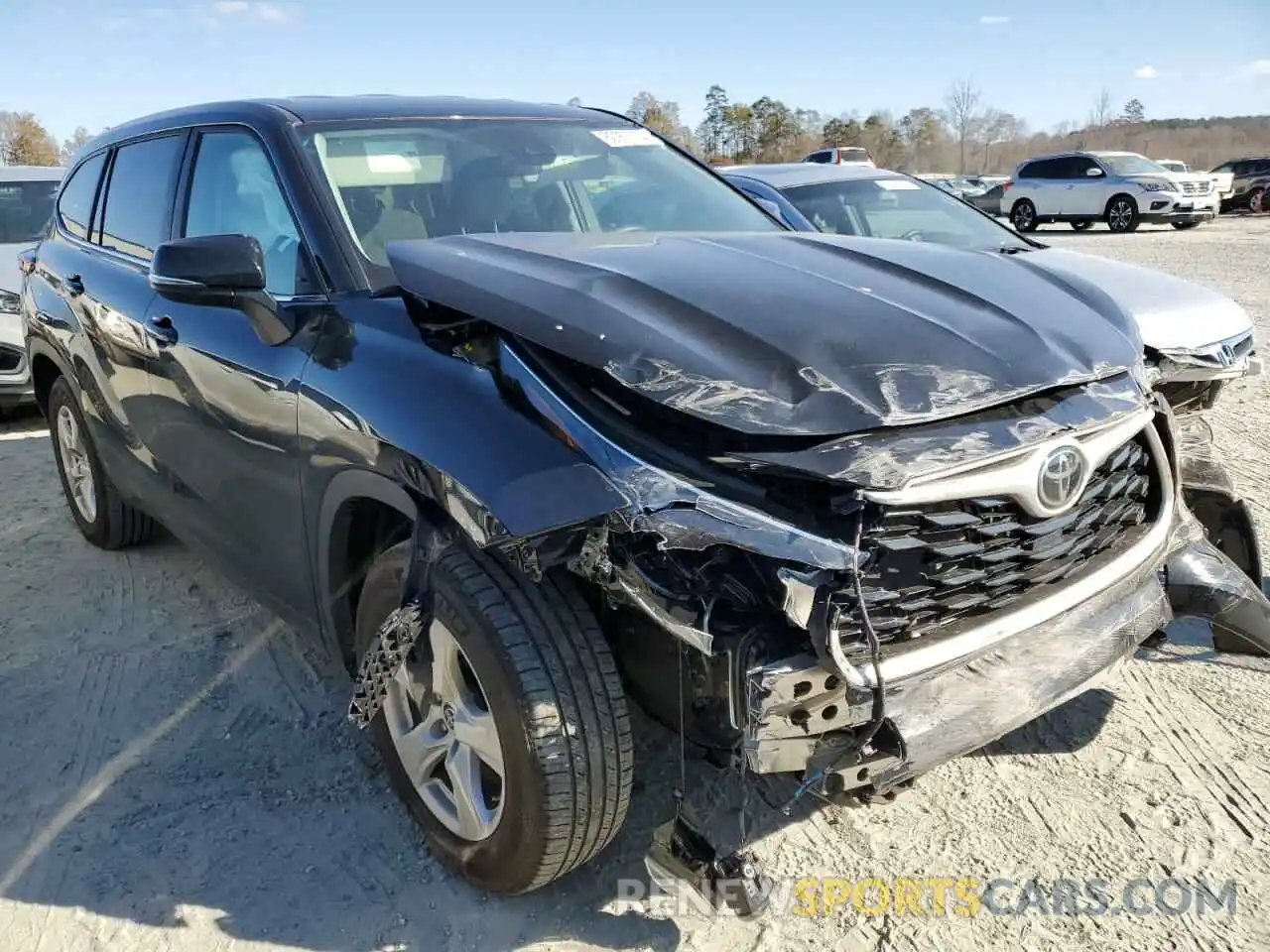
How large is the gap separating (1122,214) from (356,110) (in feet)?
75.3

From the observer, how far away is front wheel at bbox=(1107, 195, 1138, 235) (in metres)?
22.3

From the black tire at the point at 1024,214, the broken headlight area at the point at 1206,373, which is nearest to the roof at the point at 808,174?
the broken headlight area at the point at 1206,373

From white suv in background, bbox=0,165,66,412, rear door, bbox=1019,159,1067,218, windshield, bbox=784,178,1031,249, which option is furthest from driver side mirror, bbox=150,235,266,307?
rear door, bbox=1019,159,1067,218

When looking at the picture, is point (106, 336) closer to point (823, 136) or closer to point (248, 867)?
point (248, 867)

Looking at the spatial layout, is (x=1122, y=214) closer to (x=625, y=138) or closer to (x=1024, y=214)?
(x=1024, y=214)

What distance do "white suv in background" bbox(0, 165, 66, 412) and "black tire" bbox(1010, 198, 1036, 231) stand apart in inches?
823

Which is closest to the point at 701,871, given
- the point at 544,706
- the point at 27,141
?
the point at 544,706

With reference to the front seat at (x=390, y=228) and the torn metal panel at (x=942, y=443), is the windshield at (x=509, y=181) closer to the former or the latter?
the front seat at (x=390, y=228)

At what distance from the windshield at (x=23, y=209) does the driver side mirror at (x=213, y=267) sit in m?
7.09

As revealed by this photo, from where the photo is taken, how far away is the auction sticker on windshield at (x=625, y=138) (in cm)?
370

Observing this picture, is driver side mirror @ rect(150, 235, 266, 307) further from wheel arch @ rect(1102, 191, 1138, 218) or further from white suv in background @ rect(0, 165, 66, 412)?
wheel arch @ rect(1102, 191, 1138, 218)

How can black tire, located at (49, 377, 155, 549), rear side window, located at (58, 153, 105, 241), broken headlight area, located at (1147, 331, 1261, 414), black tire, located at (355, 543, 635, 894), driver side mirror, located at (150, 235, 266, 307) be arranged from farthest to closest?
black tire, located at (49, 377, 155, 549), rear side window, located at (58, 153, 105, 241), broken headlight area, located at (1147, 331, 1261, 414), driver side mirror, located at (150, 235, 266, 307), black tire, located at (355, 543, 635, 894)

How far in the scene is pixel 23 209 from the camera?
866 centimetres

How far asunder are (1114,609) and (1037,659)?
316mm
